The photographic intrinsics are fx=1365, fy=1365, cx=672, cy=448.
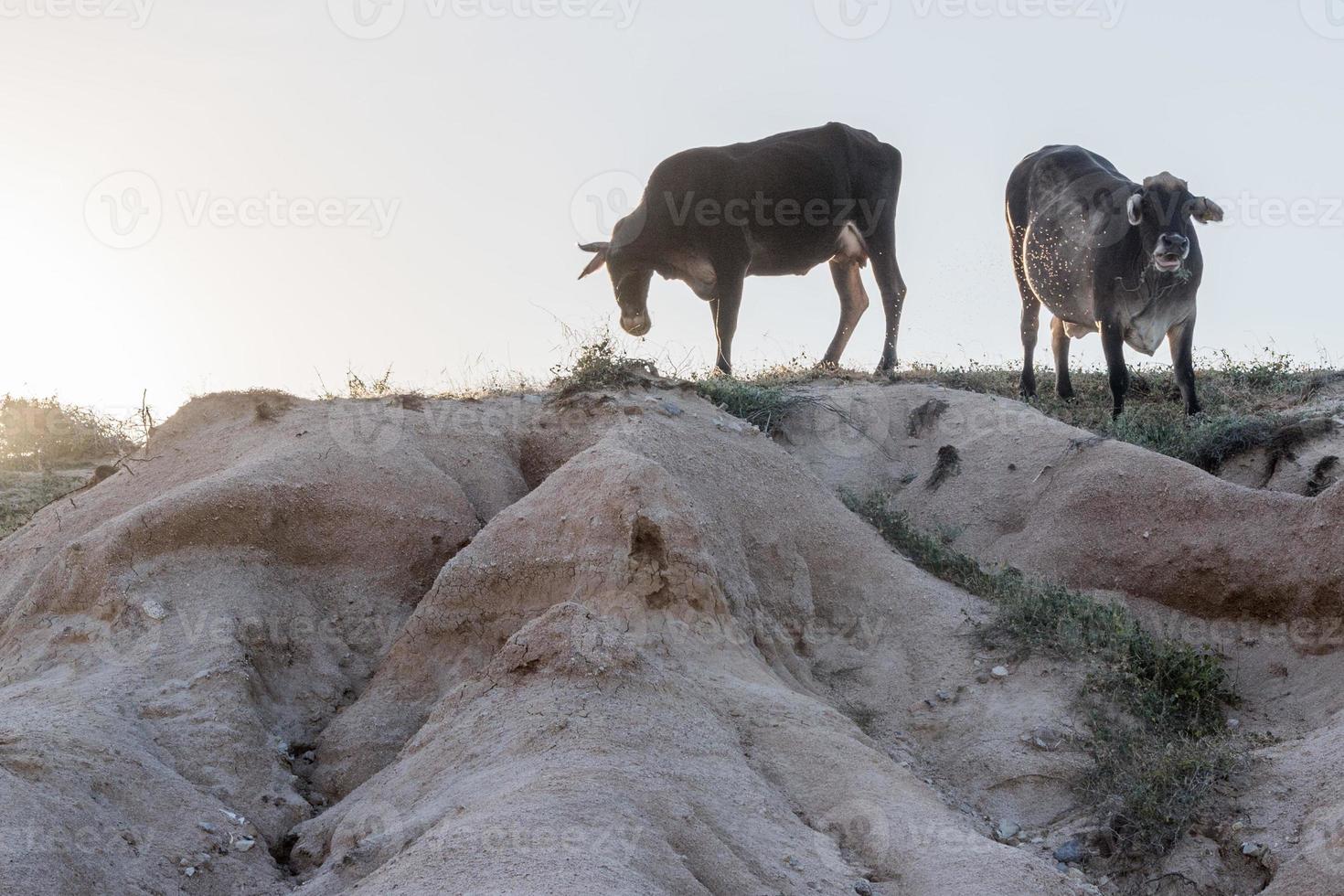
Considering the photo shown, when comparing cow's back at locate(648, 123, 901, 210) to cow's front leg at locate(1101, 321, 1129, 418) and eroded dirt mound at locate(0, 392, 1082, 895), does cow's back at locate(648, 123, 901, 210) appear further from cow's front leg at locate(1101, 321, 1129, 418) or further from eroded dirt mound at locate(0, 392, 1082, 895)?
eroded dirt mound at locate(0, 392, 1082, 895)

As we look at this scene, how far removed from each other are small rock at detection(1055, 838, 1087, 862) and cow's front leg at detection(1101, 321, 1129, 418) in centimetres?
649

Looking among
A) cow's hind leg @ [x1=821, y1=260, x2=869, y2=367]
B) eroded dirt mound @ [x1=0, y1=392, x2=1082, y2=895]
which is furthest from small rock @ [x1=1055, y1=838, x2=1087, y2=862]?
cow's hind leg @ [x1=821, y1=260, x2=869, y2=367]

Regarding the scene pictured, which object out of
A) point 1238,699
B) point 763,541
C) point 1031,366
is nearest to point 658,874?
point 763,541

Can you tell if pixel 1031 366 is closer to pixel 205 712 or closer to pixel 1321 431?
pixel 1321 431

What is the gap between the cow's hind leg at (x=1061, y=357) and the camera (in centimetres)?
1350

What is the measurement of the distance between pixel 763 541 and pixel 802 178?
7339mm

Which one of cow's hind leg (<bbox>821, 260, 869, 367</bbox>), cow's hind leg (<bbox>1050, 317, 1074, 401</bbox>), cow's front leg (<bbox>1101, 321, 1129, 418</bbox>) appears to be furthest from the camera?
cow's hind leg (<bbox>821, 260, 869, 367</bbox>)

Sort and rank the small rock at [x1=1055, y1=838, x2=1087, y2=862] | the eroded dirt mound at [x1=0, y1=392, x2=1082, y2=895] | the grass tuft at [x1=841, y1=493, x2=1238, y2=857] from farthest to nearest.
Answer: the grass tuft at [x1=841, y1=493, x2=1238, y2=857], the small rock at [x1=1055, y1=838, x2=1087, y2=862], the eroded dirt mound at [x1=0, y1=392, x2=1082, y2=895]

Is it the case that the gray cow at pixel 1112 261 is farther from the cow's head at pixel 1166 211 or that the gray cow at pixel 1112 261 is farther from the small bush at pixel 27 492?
the small bush at pixel 27 492

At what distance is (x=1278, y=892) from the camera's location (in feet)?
18.3

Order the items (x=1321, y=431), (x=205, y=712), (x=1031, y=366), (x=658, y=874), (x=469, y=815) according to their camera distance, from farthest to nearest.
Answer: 1. (x=1031, y=366)
2. (x=1321, y=431)
3. (x=205, y=712)
4. (x=469, y=815)
5. (x=658, y=874)

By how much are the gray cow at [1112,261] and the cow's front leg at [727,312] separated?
116 inches

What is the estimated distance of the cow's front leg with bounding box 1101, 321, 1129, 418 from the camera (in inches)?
476

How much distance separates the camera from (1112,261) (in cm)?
1212
